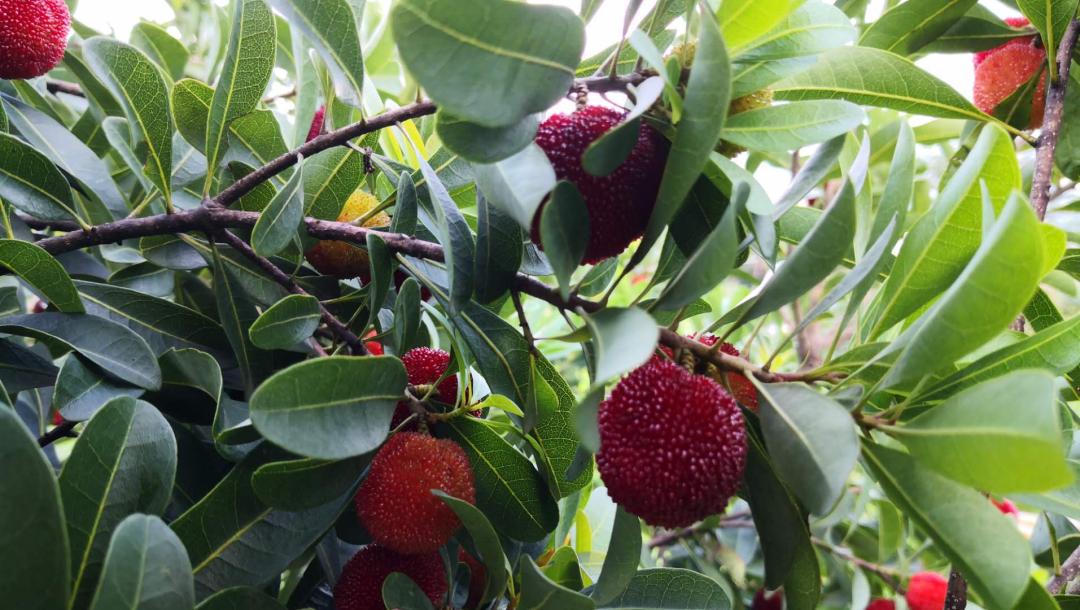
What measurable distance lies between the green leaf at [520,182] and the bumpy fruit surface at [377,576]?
0.37m

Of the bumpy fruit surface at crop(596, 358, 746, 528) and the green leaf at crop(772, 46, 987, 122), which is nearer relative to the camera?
the bumpy fruit surface at crop(596, 358, 746, 528)

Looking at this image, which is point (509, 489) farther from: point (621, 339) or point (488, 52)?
point (488, 52)

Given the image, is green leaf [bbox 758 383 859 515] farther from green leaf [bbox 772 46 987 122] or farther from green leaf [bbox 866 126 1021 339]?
green leaf [bbox 772 46 987 122]

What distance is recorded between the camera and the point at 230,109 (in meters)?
0.85

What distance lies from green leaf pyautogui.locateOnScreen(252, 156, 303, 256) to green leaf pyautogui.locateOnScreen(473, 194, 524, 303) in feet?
0.59

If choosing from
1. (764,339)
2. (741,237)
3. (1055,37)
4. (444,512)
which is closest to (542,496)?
(444,512)

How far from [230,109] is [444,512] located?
0.47 m

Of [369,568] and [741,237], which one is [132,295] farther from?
[741,237]

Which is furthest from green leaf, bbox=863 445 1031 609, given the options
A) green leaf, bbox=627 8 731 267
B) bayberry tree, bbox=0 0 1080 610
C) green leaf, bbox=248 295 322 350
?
green leaf, bbox=248 295 322 350

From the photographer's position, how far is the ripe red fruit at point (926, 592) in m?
1.46

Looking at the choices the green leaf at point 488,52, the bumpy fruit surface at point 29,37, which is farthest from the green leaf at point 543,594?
the bumpy fruit surface at point 29,37

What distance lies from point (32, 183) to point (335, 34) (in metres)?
0.39

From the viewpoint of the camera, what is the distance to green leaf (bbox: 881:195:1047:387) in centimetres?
49

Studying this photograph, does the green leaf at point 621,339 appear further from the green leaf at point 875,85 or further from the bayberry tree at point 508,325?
the green leaf at point 875,85
